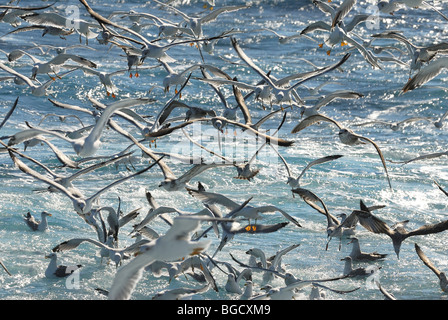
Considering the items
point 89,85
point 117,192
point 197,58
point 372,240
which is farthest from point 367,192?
point 197,58

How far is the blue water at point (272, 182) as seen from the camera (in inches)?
436

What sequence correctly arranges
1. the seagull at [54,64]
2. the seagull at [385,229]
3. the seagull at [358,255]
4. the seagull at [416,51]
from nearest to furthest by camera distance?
the seagull at [385,229] < the seagull at [358,255] < the seagull at [416,51] < the seagull at [54,64]

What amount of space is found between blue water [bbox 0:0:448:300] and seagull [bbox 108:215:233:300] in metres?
2.74

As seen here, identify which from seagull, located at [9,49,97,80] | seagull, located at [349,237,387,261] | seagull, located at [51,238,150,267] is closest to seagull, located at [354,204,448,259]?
seagull, located at [349,237,387,261]

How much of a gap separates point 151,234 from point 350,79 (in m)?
20.2

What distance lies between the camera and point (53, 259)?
10734 mm

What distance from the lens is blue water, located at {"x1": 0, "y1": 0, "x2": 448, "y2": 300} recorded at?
11070 millimetres

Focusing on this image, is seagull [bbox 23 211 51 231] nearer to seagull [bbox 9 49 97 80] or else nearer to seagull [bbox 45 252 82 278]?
seagull [bbox 45 252 82 278]

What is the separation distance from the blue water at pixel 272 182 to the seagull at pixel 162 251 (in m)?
2.74

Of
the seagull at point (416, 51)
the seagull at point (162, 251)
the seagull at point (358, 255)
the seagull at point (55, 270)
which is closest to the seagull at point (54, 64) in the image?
the seagull at point (55, 270)

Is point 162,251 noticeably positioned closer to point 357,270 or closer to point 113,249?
point 113,249

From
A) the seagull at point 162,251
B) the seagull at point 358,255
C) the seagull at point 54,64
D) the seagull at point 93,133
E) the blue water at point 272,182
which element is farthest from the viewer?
Answer: the seagull at point 54,64

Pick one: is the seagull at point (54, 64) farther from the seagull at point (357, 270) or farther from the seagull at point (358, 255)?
the seagull at point (357, 270)
